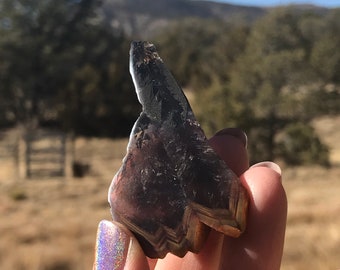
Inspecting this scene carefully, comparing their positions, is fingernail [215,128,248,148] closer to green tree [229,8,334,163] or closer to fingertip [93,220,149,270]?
fingertip [93,220,149,270]

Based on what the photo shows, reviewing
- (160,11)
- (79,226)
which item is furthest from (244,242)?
(160,11)

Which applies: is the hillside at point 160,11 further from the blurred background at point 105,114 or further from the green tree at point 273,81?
the green tree at point 273,81

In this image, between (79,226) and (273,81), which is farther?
(273,81)

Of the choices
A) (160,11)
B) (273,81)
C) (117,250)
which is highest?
(160,11)

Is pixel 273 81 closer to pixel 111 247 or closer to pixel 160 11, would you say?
pixel 111 247

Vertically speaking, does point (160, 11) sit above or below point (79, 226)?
above

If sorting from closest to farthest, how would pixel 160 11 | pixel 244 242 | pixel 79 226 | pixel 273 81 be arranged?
pixel 244 242, pixel 79 226, pixel 273 81, pixel 160 11

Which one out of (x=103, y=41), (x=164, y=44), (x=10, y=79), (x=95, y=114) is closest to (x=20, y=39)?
(x=10, y=79)
